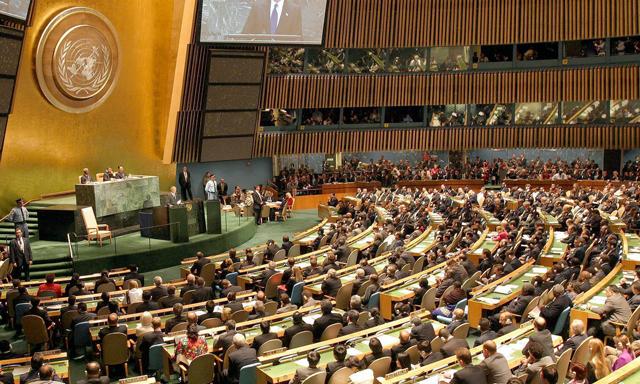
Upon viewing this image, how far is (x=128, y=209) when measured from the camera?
58.1ft

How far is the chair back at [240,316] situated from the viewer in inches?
389

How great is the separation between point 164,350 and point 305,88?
2009 centimetres

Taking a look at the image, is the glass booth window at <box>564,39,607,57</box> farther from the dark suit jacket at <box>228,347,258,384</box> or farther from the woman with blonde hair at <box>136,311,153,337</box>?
the dark suit jacket at <box>228,347,258,384</box>

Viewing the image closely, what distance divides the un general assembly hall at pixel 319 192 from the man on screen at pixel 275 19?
8cm

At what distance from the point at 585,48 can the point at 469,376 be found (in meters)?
24.2

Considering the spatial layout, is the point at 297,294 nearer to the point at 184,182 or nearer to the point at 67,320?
the point at 67,320

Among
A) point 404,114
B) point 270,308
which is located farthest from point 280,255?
point 404,114

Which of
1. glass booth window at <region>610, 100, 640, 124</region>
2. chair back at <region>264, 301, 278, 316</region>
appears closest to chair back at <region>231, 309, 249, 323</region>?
chair back at <region>264, 301, 278, 316</region>

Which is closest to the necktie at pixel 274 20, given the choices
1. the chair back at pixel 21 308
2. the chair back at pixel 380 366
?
the chair back at pixel 21 308

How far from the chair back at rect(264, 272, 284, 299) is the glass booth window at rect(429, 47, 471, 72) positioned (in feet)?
61.0

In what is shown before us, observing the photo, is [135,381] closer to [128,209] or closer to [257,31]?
[128,209]

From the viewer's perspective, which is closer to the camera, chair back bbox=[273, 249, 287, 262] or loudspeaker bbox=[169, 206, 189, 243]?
chair back bbox=[273, 249, 287, 262]

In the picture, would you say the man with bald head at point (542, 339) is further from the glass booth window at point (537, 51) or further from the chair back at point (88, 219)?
the glass booth window at point (537, 51)

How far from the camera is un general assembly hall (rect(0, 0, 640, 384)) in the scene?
28.0 feet
